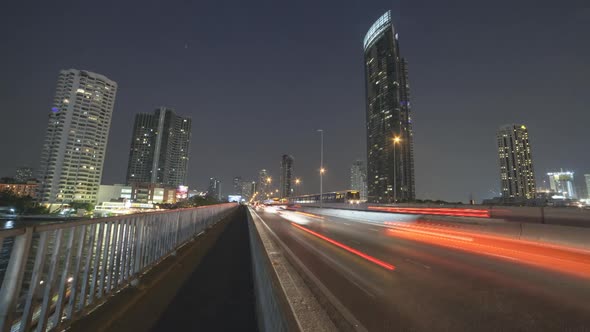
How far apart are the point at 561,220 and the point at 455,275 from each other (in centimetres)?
1261

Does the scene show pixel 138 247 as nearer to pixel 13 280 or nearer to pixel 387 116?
pixel 13 280

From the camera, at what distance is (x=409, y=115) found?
527ft

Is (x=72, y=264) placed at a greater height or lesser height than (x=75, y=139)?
lesser

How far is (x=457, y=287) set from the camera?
5.65 m

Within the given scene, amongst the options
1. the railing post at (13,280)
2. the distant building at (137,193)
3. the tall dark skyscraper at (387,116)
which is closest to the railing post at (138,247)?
the railing post at (13,280)

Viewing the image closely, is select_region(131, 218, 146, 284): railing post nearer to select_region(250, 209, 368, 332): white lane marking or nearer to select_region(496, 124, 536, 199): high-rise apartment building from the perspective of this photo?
select_region(250, 209, 368, 332): white lane marking

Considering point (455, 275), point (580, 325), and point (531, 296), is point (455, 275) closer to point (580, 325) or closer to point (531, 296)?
point (531, 296)

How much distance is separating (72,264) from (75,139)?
7593 inches

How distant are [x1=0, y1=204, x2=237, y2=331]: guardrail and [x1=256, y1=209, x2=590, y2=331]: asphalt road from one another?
428 cm

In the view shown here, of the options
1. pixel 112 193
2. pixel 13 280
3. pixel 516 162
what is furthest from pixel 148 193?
pixel 516 162

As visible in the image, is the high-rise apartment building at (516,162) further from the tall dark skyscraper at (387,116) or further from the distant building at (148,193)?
the distant building at (148,193)

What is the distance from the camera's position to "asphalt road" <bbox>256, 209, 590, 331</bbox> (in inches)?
157

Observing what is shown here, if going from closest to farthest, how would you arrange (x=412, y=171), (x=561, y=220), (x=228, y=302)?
(x=228, y=302) < (x=561, y=220) < (x=412, y=171)

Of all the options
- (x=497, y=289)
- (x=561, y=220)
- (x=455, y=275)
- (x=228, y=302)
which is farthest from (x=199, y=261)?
(x=561, y=220)
